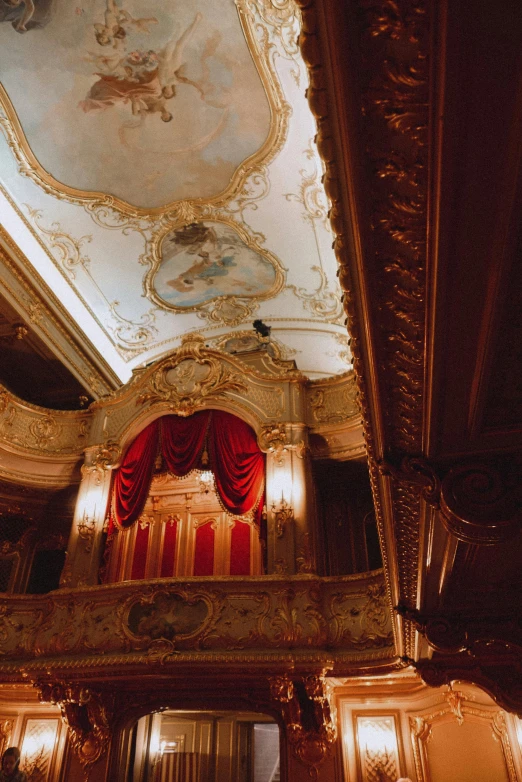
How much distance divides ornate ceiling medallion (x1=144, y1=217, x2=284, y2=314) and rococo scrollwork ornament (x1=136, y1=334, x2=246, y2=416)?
1653 millimetres

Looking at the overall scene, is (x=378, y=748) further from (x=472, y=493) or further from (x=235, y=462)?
(x=472, y=493)

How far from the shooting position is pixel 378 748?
7176 millimetres

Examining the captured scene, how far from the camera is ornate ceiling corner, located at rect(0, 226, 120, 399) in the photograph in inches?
359

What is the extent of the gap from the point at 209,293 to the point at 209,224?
1.57 metres

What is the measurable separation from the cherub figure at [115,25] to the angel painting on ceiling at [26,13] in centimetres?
60

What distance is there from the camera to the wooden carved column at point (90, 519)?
25.6 ft

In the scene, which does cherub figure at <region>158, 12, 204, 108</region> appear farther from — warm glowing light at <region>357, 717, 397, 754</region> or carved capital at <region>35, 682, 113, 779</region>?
warm glowing light at <region>357, 717, 397, 754</region>

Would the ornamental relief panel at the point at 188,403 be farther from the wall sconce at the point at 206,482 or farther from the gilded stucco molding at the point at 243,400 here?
the wall sconce at the point at 206,482

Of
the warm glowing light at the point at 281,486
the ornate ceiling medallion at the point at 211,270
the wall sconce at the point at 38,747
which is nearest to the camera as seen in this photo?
the warm glowing light at the point at 281,486

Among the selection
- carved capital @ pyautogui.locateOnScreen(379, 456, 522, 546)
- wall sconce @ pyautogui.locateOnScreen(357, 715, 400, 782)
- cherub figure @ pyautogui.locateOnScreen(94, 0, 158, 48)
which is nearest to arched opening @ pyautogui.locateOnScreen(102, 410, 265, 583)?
wall sconce @ pyautogui.locateOnScreen(357, 715, 400, 782)

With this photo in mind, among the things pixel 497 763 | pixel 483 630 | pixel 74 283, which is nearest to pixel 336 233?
pixel 483 630

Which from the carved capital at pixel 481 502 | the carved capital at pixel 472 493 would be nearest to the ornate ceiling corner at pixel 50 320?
the carved capital at pixel 472 493

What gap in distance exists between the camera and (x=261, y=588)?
23.2 feet

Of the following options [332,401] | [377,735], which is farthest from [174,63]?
[377,735]
